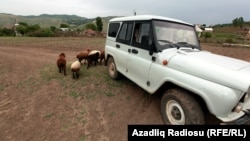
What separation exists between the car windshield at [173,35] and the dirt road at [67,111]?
1633 mm

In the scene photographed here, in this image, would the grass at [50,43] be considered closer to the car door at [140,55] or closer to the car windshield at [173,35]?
the car door at [140,55]

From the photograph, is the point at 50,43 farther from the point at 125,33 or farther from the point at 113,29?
the point at 125,33

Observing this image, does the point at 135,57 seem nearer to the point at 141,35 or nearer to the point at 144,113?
the point at 141,35

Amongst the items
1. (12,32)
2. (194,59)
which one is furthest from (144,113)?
(12,32)

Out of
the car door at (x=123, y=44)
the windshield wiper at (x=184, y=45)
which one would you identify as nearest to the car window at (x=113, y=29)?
the car door at (x=123, y=44)

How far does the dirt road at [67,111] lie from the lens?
12.5 feet

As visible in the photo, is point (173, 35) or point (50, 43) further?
point (50, 43)

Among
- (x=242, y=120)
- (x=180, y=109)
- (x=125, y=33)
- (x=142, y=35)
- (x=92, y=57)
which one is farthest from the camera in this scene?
(x=92, y=57)

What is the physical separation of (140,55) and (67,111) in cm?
233

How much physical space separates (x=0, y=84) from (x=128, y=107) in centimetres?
489

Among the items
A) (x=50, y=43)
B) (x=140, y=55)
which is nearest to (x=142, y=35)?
(x=140, y=55)

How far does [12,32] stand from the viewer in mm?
29438

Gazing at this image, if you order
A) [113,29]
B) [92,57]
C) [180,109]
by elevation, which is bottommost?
[180,109]

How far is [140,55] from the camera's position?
4418 millimetres
